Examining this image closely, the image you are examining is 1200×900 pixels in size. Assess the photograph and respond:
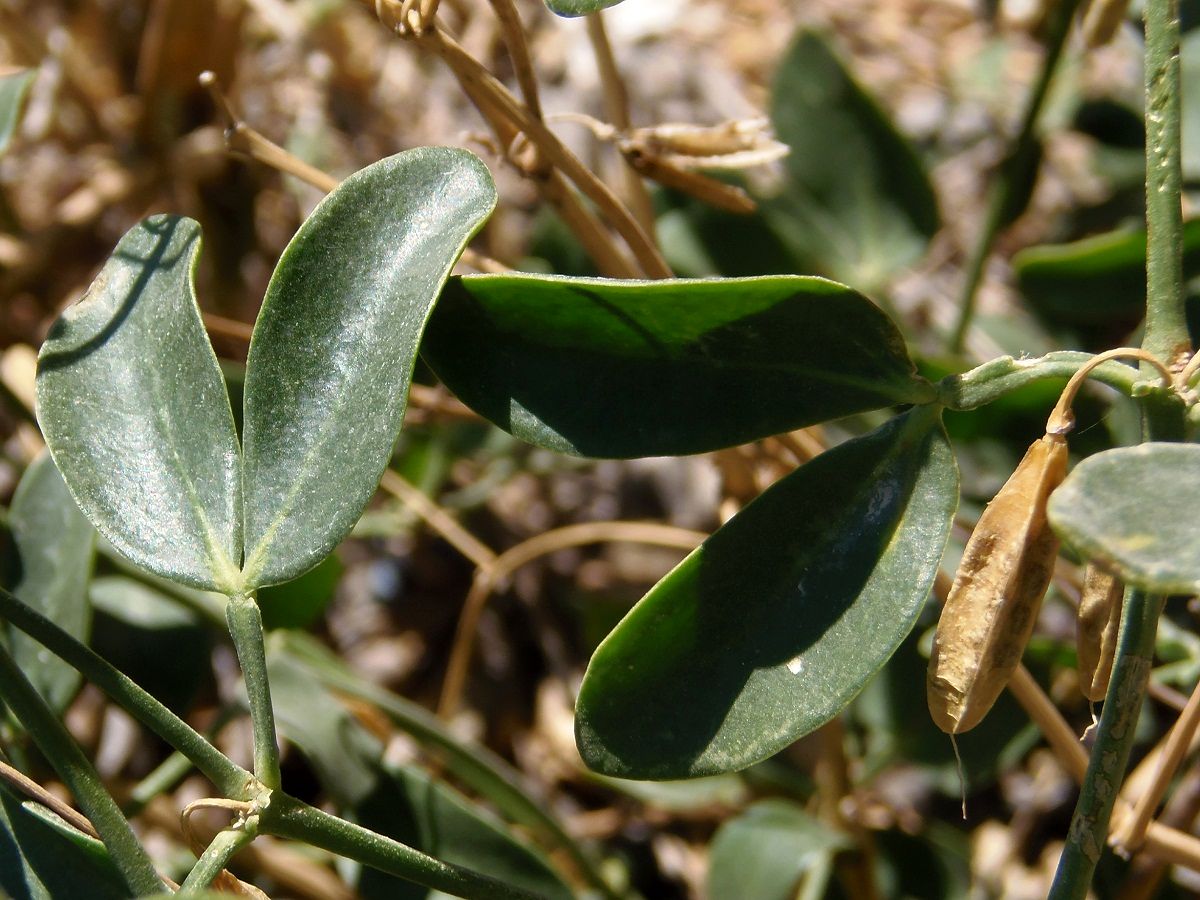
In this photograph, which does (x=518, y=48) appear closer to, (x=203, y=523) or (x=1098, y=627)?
(x=203, y=523)

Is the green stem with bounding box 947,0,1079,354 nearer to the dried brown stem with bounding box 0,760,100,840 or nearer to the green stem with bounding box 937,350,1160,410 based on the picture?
the green stem with bounding box 937,350,1160,410

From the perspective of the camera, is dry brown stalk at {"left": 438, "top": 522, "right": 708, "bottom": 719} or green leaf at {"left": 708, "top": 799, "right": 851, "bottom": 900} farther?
dry brown stalk at {"left": 438, "top": 522, "right": 708, "bottom": 719}

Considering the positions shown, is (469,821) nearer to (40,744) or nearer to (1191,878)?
(40,744)

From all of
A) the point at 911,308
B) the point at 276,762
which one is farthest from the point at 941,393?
the point at 911,308

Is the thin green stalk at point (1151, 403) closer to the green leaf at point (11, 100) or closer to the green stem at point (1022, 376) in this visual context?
the green stem at point (1022, 376)

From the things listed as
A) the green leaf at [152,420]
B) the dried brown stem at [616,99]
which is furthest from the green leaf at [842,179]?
the green leaf at [152,420]

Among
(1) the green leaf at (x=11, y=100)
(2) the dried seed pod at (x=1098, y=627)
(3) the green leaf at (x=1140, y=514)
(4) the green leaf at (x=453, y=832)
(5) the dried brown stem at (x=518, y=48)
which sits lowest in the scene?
(4) the green leaf at (x=453, y=832)

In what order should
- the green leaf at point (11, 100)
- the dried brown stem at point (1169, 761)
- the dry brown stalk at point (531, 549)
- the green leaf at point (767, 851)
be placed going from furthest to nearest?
the dry brown stalk at point (531, 549), the green leaf at point (767, 851), the green leaf at point (11, 100), the dried brown stem at point (1169, 761)

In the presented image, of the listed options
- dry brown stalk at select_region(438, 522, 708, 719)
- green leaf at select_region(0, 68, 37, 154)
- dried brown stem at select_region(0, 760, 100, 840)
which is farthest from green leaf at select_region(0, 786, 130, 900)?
dry brown stalk at select_region(438, 522, 708, 719)
